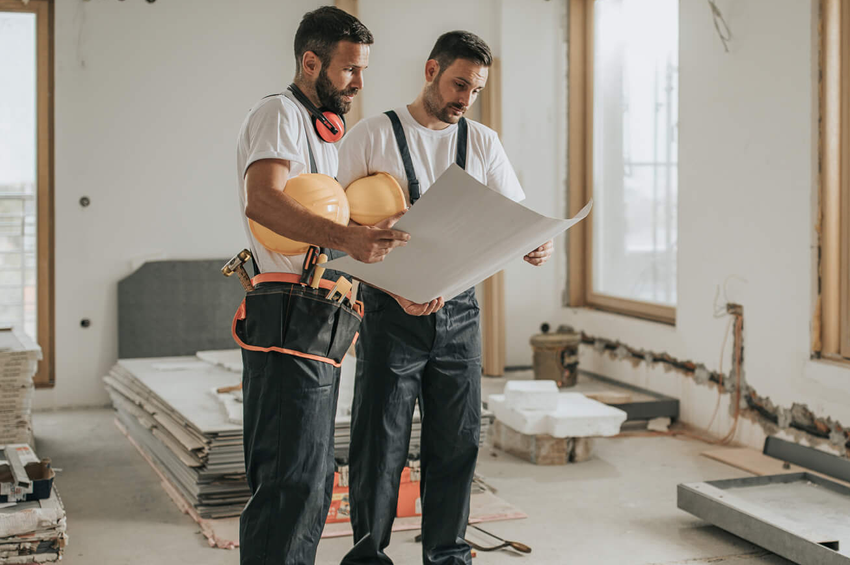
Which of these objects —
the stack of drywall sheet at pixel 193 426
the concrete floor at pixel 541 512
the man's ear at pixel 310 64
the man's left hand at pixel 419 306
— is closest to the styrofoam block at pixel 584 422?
the concrete floor at pixel 541 512

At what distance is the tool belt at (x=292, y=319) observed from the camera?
5.85 ft

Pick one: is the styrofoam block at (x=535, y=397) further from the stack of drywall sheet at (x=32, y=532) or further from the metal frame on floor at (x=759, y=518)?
the stack of drywall sheet at (x=32, y=532)

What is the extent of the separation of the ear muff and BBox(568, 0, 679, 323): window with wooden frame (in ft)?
12.4

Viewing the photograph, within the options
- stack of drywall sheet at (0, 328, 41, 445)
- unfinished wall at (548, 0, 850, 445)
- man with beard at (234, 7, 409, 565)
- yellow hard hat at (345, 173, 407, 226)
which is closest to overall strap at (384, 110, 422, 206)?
yellow hard hat at (345, 173, 407, 226)

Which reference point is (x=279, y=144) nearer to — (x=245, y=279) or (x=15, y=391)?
(x=245, y=279)

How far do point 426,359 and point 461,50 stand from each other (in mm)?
810

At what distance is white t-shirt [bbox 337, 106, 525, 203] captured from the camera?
7.17 ft

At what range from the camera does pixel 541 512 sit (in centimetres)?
338

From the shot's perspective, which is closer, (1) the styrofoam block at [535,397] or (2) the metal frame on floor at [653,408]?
(1) the styrofoam block at [535,397]

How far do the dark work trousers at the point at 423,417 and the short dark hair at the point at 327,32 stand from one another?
0.69 metres

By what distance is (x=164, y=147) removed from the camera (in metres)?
5.65

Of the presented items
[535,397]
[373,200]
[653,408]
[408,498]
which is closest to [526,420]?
[535,397]

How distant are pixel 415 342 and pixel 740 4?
3.13 metres

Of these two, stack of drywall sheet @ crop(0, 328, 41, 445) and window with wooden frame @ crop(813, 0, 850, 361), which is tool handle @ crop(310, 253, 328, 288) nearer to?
stack of drywall sheet @ crop(0, 328, 41, 445)
